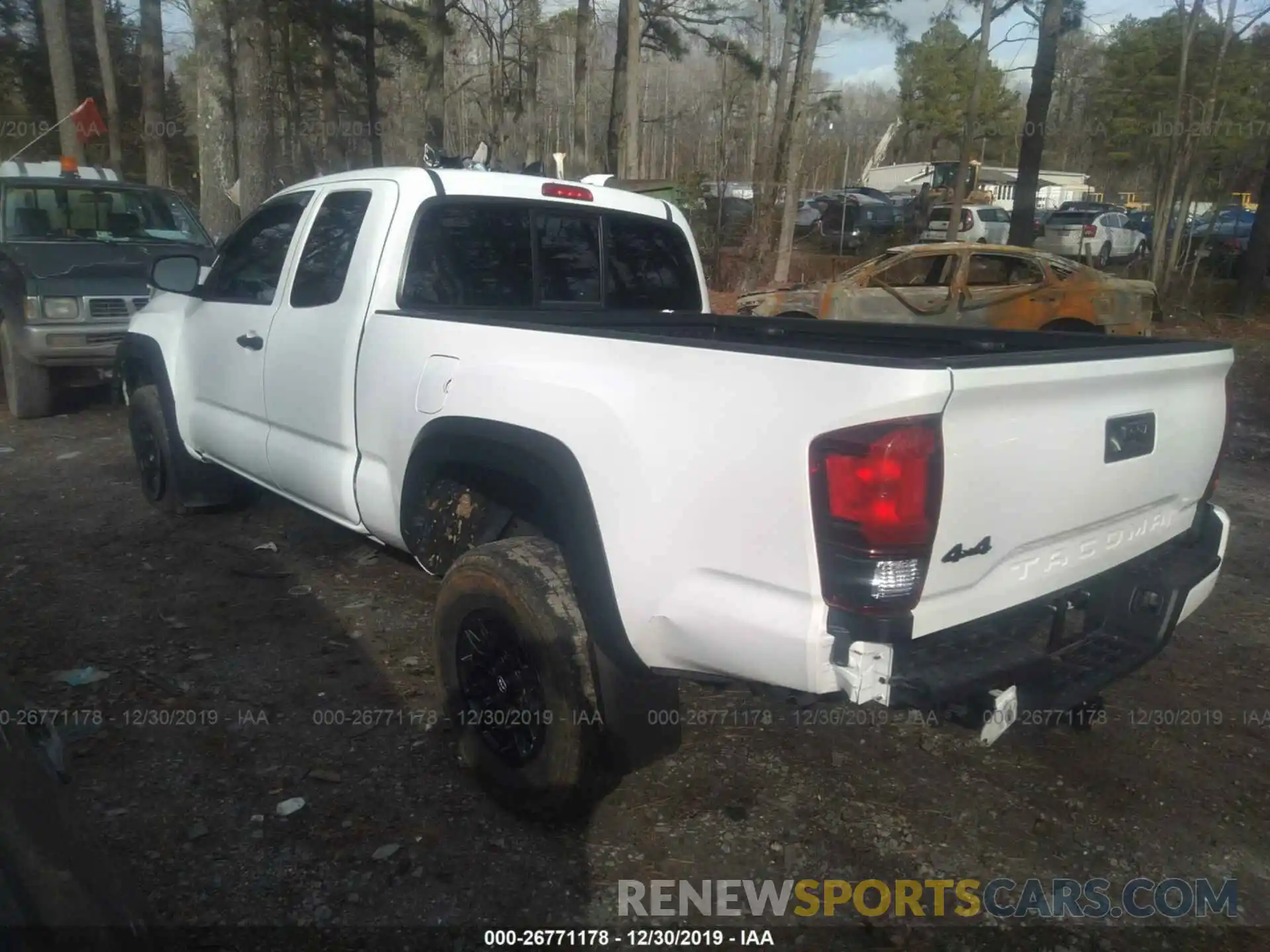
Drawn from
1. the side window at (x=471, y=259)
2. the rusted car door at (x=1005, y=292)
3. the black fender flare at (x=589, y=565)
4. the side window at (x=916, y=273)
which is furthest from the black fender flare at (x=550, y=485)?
the side window at (x=916, y=273)

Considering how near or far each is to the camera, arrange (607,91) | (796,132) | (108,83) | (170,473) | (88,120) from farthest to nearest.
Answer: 1. (607,91)
2. (108,83)
3. (796,132)
4. (88,120)
5. (170,473)

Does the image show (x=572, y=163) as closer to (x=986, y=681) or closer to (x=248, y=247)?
(x=248, y=247)

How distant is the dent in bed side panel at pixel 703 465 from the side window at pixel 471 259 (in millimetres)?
926

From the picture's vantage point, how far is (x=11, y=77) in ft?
109

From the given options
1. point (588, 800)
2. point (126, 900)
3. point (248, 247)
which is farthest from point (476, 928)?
point (248, 247)

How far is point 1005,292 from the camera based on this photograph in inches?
429

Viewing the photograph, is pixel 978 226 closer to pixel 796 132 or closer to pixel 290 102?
pixel 796 132

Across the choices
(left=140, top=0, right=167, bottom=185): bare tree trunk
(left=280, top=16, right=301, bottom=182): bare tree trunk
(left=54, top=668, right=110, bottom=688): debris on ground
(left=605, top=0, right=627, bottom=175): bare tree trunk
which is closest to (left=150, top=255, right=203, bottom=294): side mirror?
(left=54, top=668, right=110, bottom=688): debris on ground

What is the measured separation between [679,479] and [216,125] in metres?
12.6

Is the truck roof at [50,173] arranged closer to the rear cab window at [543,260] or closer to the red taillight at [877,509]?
the rear cab window at [543,260]

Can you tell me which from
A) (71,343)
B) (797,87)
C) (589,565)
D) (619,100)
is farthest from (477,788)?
(619,100)

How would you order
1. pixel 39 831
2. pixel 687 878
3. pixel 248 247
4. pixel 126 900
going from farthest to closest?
1. pixel 248 247
2. pixel 687 878
3. pixel 126 900
4. pixel 39 831

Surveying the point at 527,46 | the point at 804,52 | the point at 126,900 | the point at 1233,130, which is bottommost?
the point at 126,900

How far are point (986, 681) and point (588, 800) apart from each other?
121 cm
